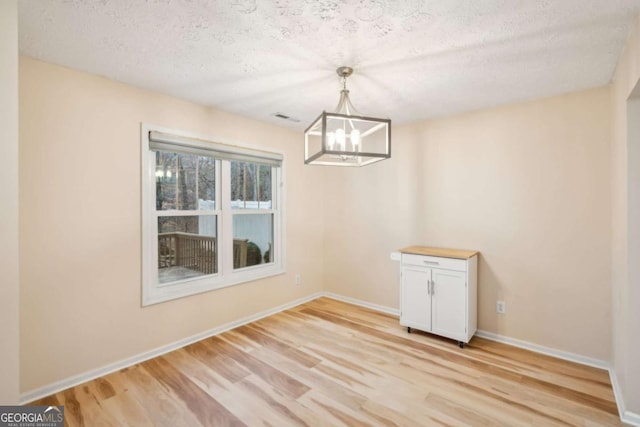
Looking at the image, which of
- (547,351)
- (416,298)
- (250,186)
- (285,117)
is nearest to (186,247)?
(250,186)

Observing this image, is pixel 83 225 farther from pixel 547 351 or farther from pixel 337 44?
pixel 547 351

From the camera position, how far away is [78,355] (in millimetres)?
2342

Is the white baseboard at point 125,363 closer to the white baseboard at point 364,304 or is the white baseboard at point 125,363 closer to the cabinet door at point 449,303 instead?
the white baseboard at point 364,304

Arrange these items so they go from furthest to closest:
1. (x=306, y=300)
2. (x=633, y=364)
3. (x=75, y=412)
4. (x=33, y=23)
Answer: (x=306, y=300) → (x=75, y=412) → (x=633, y=364) → (x=33, y=23)

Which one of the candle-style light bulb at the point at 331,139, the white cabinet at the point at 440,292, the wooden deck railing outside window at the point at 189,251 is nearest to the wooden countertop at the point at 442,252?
the white cabinet at the point at 440,292

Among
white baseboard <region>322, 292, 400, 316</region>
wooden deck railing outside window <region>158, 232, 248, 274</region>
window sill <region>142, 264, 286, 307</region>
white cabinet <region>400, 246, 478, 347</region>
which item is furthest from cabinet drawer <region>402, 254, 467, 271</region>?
wooden deck railing outside window <region>158, 232, 248, 274</region>

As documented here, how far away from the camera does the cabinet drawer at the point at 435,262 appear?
294 centimetres

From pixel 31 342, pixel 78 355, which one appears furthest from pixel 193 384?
pixel 31 342

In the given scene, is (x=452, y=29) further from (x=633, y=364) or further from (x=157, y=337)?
(x=157, y=337)

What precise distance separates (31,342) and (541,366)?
4125 mm

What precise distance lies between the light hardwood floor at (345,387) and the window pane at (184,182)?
57.8 inches

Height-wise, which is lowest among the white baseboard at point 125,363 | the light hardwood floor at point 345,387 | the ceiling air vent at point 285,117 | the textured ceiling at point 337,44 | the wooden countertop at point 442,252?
the light hardwood floor at point 345,387

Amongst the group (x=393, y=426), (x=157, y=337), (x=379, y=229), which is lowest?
(x=393, y=426)

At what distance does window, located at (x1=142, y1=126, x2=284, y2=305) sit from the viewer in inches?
111
